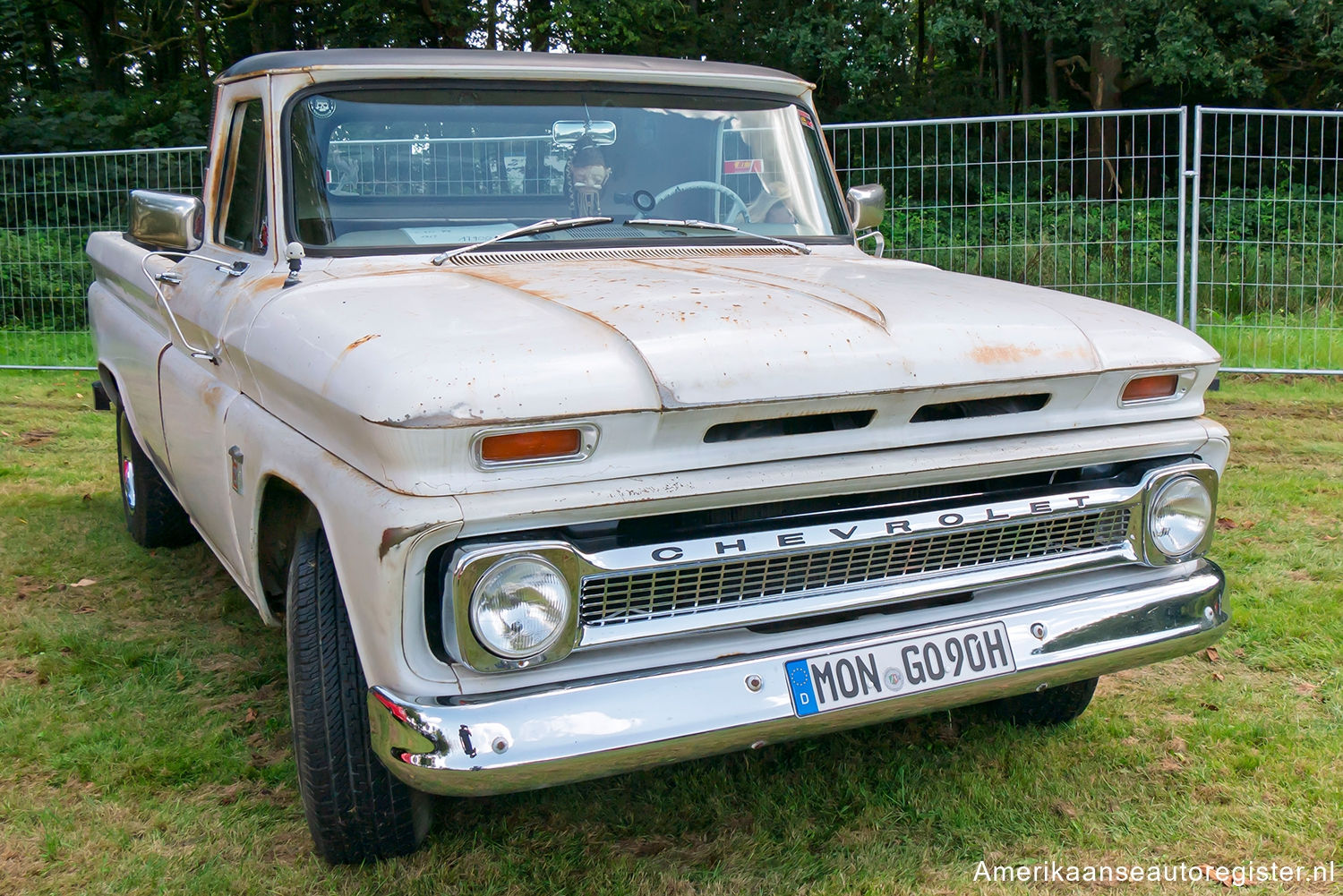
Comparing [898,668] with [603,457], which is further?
[898,668]

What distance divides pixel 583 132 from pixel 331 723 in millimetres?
1859

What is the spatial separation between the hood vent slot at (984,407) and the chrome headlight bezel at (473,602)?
33.6 inches

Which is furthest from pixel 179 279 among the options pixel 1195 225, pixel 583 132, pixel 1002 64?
pixel 1002 64

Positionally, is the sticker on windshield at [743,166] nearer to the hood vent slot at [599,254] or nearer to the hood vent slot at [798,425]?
the hood vent slot at [599,254]

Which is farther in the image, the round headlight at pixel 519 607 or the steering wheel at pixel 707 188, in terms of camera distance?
the steering wheel at pixel 707 188

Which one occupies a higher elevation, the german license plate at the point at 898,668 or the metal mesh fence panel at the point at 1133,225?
the metal mesh fence panel at the point at 1133,225

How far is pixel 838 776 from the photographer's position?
3150 millimetres

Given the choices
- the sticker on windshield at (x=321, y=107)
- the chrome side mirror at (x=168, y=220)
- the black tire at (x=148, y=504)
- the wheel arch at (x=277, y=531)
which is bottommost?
the black tire at (x=148, y=504)

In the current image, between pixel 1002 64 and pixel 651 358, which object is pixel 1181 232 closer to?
pixel 651 358

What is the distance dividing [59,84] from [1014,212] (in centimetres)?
1904

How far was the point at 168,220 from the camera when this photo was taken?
3.52 meters

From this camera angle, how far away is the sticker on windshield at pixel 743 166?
3.76m

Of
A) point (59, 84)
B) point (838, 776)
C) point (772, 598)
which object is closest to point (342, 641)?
point (772, 598)

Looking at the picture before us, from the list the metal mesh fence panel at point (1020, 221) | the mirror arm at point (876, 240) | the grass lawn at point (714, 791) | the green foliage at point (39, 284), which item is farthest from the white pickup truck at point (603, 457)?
the green foliage at point (39, 284)
